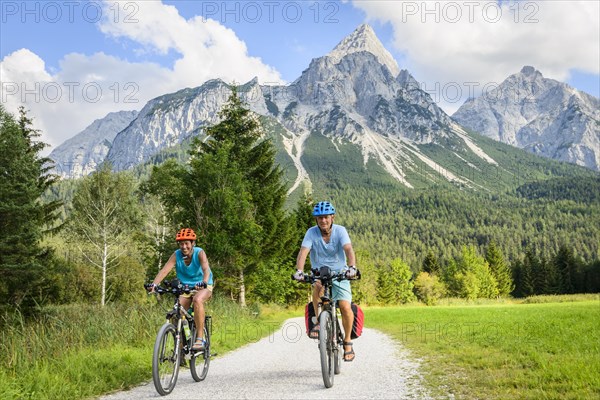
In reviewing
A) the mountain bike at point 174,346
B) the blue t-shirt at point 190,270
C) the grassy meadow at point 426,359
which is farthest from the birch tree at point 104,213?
the mountain bike at point 174,346

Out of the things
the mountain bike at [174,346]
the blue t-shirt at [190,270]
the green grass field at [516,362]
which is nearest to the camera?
the green grass field at [516,362]

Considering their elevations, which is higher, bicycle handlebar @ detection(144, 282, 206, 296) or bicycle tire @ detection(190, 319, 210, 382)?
bicycle handlebar @ detection(144, 282, 206, 296)

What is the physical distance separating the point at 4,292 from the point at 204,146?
13556 mm

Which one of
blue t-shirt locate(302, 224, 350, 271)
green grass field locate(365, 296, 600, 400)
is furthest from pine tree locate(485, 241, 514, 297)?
blue t-shirt locate(302, 224, 350, 271)

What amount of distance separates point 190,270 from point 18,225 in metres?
21.6

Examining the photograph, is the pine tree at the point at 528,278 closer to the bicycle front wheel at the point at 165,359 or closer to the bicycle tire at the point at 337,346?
the bicycle tire at the point at 337,346

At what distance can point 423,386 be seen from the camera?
22.0ft

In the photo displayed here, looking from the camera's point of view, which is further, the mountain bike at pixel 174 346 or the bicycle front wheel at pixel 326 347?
the bicycle front wheel at pixel 326 347

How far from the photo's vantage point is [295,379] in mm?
7461

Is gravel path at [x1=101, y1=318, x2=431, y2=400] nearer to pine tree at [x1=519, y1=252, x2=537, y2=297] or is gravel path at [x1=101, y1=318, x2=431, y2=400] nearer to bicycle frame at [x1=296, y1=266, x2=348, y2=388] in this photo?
bicycle frame at [x1=296, y1=266, x2=348, y2=388]

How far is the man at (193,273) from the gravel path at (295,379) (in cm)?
90

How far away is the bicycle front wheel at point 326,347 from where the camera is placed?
6.57 m

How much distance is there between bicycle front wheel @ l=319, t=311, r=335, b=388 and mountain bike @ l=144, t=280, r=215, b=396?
2.14 metres

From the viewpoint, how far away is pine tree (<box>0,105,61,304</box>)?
23.2m
